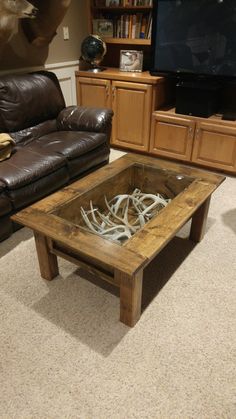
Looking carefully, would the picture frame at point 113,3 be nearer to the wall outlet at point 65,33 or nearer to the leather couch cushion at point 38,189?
the wall outlet at point 65,33

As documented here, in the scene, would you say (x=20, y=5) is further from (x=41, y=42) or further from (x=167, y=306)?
(x=167, y=306)

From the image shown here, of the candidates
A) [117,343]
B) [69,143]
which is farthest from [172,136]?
[117,343]

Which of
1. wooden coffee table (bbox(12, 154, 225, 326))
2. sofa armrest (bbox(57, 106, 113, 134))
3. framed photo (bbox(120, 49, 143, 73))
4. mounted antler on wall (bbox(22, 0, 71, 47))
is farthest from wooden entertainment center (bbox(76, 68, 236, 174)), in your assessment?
wooden coffee table (bbox(12, 154, 225, 326))

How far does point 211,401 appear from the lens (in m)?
1.23

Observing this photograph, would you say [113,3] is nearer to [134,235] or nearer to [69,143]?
[69,143]

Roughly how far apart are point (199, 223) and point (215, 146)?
1.23 meters

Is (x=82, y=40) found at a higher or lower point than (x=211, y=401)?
higher

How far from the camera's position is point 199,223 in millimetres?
2066

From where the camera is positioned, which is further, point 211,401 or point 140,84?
point 140,84

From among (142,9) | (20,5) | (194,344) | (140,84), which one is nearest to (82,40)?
(142,9)

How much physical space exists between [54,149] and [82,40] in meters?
1.98

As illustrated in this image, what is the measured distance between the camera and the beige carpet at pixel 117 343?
1225 millimetres

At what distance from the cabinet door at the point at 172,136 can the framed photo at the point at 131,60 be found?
2.16ft

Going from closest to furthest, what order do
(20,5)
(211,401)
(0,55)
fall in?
(211,401)
(20,5)
(0,55)
